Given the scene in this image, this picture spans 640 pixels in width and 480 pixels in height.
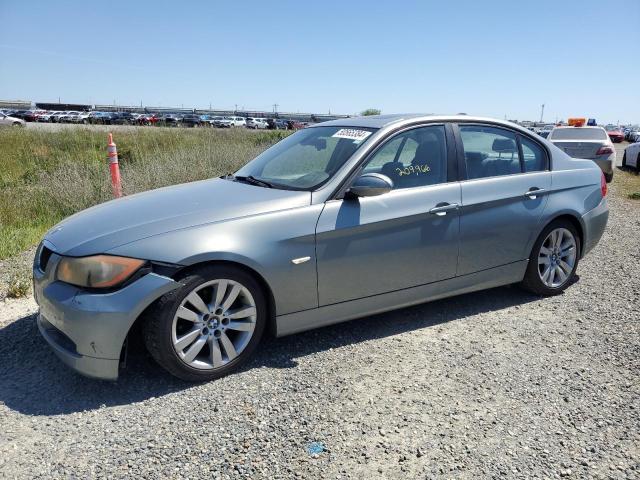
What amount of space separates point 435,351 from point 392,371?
0.46 metres

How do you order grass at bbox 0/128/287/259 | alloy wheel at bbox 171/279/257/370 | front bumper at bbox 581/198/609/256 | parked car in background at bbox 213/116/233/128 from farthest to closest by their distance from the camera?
1. parked car in background at bbox 213/116/233/128
2. grass at bbox 0/128/287/259
3. front bumper at bbox 581/198/609/256
4. alloy wheel at bbox 171/279/257/370

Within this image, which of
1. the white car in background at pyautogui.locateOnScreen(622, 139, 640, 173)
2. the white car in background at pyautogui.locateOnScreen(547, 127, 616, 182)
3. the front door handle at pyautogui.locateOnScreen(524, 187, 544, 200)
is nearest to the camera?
the front door handle at pyautogui.locateOnScreen(524, 187, 544, 200)

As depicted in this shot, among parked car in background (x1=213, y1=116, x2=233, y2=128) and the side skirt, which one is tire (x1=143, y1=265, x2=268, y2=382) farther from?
parked car in background (x1=213, y1=116, x2=233, y2=128)

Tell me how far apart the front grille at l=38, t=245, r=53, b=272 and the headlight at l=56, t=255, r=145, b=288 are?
405 millimetres

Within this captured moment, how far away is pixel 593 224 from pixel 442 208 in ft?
6.57

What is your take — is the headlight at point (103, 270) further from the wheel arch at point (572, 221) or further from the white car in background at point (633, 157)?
the white car in background at point (633, 157)

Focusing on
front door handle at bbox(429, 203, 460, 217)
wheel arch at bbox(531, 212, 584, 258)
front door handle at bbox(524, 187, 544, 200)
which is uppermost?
front door handle at bbox(524, 187, 544, 200)

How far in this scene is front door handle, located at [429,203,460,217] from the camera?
13.1 ft

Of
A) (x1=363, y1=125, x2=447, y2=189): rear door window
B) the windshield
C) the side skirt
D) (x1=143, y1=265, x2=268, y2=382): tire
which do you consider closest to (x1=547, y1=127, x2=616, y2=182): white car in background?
the side skirt

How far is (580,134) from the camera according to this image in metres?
14.2

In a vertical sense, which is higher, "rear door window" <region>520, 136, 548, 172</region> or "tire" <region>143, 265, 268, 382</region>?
"rear door window" <region>520, 136, 548, 172</region>

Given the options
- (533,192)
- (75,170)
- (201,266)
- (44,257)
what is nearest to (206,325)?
(201,266)

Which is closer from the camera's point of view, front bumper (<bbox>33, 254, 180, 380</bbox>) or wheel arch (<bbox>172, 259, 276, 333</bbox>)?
front bumper (<bbox>33, 254, 180, 380</bbox>)

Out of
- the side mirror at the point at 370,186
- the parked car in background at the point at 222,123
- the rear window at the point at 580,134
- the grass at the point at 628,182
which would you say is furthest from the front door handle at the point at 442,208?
the parked car in background at the point at 222,123
